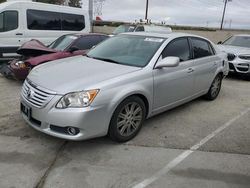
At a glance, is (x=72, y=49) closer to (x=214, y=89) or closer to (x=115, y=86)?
(x=214, y=89)

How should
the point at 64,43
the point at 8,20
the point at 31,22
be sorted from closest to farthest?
the point at 64,43
the point at 8,20
the point at 31,22

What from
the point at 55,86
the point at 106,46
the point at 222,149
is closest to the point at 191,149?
the point at 222,149

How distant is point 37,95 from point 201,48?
3556 millimetres

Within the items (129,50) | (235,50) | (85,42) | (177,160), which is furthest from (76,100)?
(235,50)

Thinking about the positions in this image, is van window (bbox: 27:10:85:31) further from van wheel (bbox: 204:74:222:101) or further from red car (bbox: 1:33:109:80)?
van wheel (bbox: 204:74:222:101)

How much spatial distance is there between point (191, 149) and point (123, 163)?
3.55ft

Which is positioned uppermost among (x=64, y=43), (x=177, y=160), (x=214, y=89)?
(x=64, y=43)

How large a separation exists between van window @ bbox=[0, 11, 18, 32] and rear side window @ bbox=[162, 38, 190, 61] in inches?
264

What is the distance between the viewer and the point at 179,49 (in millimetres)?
4980

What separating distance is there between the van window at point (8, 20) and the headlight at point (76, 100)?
7156mm

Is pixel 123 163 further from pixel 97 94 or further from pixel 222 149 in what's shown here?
pixel 222 149

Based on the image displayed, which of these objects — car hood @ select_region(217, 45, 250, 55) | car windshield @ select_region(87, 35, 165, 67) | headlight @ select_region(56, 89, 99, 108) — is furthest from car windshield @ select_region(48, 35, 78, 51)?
car hood @ select_region(217, 45, 250, 55)

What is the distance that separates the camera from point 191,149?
13.0ft

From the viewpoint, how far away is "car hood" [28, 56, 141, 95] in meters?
3.56
